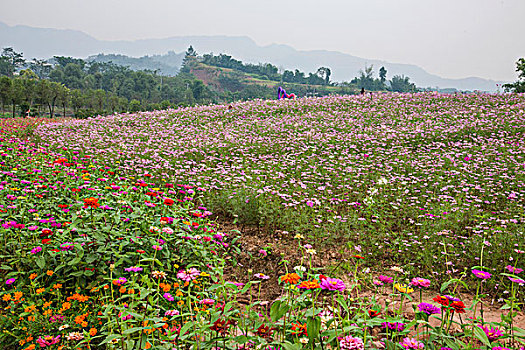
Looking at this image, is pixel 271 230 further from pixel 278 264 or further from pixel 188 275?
pixel 188 275

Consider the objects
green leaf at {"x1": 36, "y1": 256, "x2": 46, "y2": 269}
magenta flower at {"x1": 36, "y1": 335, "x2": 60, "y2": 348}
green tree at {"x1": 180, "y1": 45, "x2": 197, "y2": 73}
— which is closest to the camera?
magenta flower at {"x1": 36, "y1": 335, "x2": 60, "y2": 348}

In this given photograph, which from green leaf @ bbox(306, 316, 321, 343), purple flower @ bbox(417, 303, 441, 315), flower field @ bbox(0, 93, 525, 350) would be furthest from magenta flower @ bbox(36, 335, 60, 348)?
purple flower @ bbox(417, 303, 441, 315)

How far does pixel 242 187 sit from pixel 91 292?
10.8 feet

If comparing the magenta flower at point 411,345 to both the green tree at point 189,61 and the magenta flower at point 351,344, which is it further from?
the green tree at point 189,61

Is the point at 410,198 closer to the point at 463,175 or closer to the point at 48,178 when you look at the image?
the point at 463,175

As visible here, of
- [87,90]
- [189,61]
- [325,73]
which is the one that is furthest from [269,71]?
[87,90]

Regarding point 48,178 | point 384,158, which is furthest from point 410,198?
point 48,178

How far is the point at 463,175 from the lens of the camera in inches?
247

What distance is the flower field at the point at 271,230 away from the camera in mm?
1895

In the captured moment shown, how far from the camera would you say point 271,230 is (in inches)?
186

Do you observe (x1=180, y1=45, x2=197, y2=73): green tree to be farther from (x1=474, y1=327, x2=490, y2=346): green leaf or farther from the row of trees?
(x1=474, y1=327, x2=490, y2=346): green leaf

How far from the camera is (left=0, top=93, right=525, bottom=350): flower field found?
74.6 inches

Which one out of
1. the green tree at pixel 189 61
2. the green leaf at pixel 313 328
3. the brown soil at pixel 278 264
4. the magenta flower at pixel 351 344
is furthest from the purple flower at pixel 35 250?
the green tree at pixel 189 61

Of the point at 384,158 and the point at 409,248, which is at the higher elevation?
the point at 384,158
